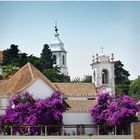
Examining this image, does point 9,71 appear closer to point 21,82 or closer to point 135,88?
point 21,82

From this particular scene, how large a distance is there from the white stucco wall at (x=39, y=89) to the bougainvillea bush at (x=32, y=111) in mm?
623

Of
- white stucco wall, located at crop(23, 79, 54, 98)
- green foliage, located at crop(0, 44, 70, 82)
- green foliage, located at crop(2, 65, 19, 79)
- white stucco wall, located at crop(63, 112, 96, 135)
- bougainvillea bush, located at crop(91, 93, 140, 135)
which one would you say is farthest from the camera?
green foliage, located at crop(0, 44, 70, 82)

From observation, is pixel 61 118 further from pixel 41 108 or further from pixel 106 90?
pixel 106 90

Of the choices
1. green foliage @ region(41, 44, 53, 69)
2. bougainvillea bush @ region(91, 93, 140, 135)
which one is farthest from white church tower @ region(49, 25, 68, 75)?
bougainvillea bush @ region(91, 93, 140, 135)

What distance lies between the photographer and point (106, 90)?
47.1 m

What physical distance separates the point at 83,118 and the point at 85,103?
2.26m

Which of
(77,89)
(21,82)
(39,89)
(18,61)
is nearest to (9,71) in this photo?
(18,61)

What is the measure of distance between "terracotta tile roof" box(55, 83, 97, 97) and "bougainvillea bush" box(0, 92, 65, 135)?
237 inches

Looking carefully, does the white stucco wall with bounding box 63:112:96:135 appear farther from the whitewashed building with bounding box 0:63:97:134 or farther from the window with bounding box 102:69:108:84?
the window with bounding box 102:69:108:84

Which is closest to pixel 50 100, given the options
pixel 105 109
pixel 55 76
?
pixel 105 109

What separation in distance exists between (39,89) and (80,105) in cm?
426

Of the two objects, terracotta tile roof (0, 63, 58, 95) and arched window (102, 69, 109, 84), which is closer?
terracotta tile roof (0, 63, 58, 95)

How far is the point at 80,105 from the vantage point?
43125 mm

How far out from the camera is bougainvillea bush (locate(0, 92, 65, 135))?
37.7 meters
